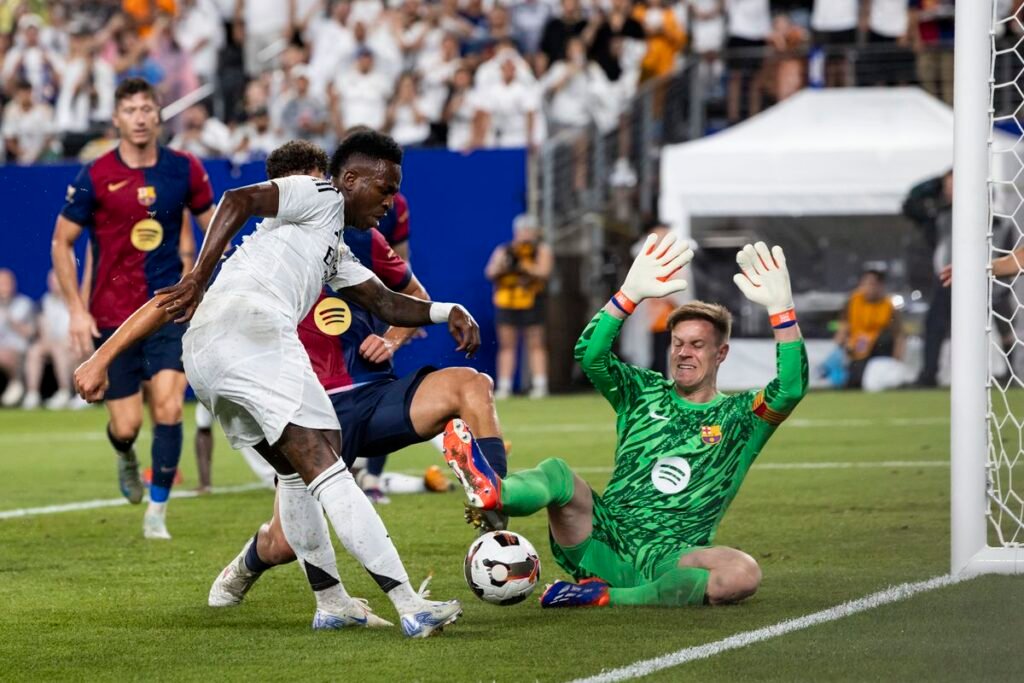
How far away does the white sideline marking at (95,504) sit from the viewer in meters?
10.1

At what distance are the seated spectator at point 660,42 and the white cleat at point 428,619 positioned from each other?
16492 mm

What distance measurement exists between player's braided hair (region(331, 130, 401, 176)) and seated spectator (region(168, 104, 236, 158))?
50.4 ft

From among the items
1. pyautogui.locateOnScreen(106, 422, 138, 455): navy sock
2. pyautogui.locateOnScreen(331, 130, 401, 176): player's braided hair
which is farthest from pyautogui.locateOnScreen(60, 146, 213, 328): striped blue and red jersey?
pyautogui.locateOnScreen(331, 130, 401, 176): player's braided hair

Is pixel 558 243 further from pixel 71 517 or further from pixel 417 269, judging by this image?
pixel 71 517

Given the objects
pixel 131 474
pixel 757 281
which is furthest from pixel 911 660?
pixel 131 474

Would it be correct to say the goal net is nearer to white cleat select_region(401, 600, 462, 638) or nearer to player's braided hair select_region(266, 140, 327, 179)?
white cleat select_region(401, 600, 462, 638)

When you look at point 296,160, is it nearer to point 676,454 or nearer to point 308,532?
point 308,532

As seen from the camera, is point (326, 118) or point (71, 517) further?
point (326, 118)

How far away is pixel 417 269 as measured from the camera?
20.1 m

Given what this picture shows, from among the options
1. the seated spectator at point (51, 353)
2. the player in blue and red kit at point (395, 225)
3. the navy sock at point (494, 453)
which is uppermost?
the player in blue and red kit at point (395, 225)

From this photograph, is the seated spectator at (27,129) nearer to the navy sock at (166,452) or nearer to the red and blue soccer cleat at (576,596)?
the navy sock at (166,452)

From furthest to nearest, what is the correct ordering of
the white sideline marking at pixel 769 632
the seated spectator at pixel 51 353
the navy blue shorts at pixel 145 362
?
1. the seated spectator at pixel 51 353
2. the navy blue shorts at pixel 145 362
3. the white sideline marking at pixel 769 632

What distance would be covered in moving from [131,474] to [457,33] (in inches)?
539

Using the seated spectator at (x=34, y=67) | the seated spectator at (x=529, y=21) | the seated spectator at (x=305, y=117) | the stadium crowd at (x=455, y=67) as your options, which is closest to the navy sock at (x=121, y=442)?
the stadium crowd at (x=455, y=67)
